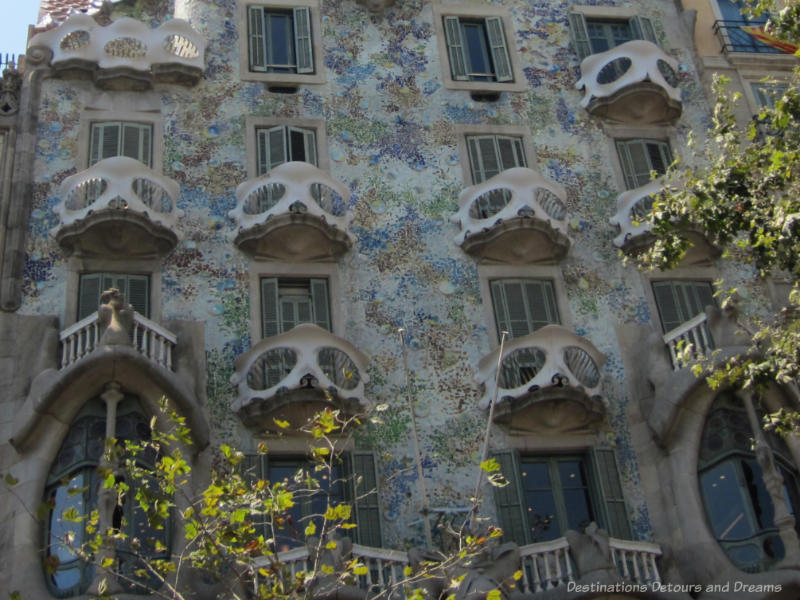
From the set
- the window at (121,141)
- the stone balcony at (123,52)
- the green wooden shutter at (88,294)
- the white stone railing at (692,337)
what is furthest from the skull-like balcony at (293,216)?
the white stone railing at (692,337)

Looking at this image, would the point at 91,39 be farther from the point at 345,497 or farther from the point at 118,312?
the point at 345,497

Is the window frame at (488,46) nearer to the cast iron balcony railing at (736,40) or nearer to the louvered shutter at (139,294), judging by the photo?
the cast iron balcony railing at (736,40)

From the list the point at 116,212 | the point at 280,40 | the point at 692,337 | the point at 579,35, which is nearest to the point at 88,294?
the point at 116,212

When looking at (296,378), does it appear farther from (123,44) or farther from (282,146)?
(123,44)

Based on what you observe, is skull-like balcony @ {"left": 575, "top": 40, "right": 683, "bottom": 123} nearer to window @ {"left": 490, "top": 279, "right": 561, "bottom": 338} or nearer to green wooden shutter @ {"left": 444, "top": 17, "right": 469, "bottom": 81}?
green wooden shutter @ {"left": 444, "top": 17, "right": 469, "bottom": 81}

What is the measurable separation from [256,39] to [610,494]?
10888 mm

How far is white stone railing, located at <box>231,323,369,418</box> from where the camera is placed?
1858 centimetres

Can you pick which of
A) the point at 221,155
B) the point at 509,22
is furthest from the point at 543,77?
the point at 221,155

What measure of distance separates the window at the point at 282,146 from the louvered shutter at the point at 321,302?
7.89ft

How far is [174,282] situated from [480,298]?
502 cm

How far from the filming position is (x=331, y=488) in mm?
18453

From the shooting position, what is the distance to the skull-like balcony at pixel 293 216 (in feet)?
66.6

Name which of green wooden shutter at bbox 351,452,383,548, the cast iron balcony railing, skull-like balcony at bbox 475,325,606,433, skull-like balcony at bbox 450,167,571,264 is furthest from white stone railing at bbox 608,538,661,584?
the cast iron balcony railing

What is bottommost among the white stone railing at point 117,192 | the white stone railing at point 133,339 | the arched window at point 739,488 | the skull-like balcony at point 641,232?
the arched window at point 739,488
